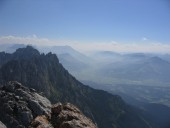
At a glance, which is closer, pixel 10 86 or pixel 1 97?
pixel 1 97

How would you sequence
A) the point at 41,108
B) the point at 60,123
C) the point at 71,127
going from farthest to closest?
the point at 41,108 < the point at 60,123 < the point at 71,127

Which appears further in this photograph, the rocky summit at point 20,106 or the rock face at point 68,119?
the rocky summit at point 20,106

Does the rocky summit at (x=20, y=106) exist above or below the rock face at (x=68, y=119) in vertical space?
below

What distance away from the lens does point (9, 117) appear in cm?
7600

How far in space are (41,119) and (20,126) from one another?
37.2m

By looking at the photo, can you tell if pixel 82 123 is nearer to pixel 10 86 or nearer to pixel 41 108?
pixel 41 108

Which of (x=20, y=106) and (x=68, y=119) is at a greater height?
(x=68, y=119)

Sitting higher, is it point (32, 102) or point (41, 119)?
point (41, 119)

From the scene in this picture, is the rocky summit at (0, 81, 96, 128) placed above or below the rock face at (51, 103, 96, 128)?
below

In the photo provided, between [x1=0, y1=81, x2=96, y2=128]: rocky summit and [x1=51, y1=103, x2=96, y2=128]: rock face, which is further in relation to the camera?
[x1=0, y1=81, x2=96, y2=128]: rocky summit

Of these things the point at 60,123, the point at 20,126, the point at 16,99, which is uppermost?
the point at 60,123

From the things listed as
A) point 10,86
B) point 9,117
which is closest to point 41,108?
point 9,117

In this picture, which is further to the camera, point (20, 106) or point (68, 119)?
point (20, 106)

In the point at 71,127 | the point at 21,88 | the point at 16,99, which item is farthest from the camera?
the point at 21,88
